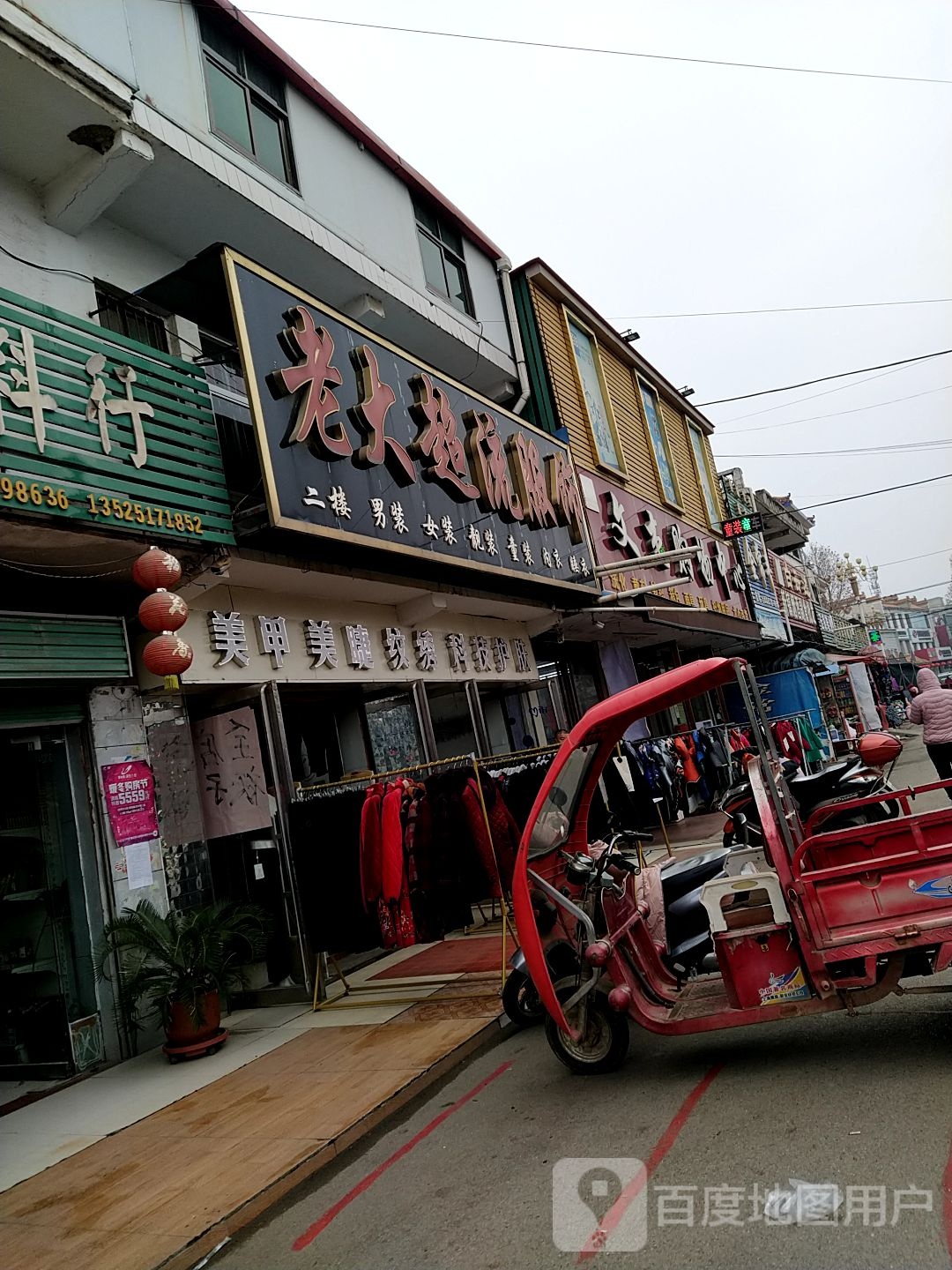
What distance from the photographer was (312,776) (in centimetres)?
1044

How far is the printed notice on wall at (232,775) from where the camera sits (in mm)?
8664

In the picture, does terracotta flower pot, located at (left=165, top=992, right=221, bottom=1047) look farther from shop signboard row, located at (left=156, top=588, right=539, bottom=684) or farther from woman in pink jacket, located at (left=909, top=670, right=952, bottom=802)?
woman in pink jacket, located at (left=909, top=670, right=952, bottom=802)

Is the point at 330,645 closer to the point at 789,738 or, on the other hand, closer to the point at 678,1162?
the point at 678,1162

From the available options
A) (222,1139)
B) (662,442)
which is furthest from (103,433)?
(662,442)

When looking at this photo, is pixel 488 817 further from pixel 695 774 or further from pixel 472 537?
pixel 695 774

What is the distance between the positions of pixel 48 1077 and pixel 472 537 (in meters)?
7.12

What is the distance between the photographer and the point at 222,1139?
5.25 m

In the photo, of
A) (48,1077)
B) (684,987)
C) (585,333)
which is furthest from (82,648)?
(585,333)

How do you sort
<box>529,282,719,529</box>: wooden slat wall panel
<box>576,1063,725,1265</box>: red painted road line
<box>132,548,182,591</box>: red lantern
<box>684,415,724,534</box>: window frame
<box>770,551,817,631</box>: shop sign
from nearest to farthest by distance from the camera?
<box>576,1063,725,1265</box>: red painted road line
<box>132,548,182,591</box>: red lantern
<box>529,282,719,529</box>: wooden slat wall panel
<box>684,415,724,534</box>: window frame
<box>770,551,817,631</box>: shop sign

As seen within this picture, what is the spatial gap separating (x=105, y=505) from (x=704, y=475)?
2089cm

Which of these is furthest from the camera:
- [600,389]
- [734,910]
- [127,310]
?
[600,389]

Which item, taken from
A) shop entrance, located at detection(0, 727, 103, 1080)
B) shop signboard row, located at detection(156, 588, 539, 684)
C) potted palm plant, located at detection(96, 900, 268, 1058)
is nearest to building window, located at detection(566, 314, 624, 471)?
shop signboard row, located at detection(156, 588, 539, 684)

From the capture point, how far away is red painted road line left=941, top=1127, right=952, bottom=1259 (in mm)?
2857

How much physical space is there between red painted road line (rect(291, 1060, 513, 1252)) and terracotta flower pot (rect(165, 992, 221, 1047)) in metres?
2.75
